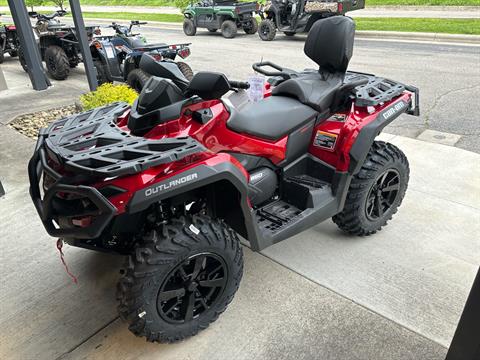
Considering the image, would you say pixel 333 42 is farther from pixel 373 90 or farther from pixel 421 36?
pixel 421 36

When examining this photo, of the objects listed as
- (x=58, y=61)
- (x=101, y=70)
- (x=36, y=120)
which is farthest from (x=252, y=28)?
(x=36, y=120)

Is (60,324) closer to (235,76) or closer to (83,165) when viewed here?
(83,165)

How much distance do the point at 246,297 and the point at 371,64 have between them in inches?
325

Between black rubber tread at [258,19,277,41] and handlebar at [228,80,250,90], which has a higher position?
handlebar at [228,80,250,90]

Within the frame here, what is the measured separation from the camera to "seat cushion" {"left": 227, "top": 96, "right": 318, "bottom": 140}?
8.07 ft

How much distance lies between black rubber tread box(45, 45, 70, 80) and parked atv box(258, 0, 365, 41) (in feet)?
24.3

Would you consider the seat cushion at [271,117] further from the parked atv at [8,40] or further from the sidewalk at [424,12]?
the sidewalk at [424,12]

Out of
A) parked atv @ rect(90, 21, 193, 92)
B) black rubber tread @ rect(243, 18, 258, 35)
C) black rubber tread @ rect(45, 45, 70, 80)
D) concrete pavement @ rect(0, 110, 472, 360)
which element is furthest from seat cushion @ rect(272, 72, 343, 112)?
black rubber tread @ rect(243, 18, 258, 35)

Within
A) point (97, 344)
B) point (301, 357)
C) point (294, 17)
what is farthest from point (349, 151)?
point (294, 17)

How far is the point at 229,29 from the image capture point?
15.2 meters

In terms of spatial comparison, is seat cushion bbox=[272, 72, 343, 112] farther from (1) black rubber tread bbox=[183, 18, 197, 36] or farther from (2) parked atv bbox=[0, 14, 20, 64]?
(1) black rubber tread bbox=[183, 18, 197, 36]

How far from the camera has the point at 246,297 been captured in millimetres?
2598

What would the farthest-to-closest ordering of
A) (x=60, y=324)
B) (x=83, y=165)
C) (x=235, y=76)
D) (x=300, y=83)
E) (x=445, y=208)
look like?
(x=235, y=76)
(x=445, y=208)
(x=300, y=83)
(x=60, y=324)
(x=83, y=165)

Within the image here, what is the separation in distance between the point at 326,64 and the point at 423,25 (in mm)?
13155
